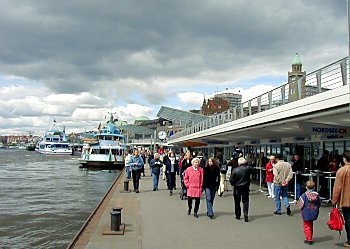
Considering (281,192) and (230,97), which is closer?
(281,192)

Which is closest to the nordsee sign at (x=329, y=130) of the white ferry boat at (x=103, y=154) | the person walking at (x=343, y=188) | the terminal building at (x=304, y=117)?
the terminal building at (x=304, y=117)

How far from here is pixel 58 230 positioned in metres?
11.9

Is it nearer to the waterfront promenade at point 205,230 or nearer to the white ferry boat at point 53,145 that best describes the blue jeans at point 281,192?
the waterfront promenade at point 205,230

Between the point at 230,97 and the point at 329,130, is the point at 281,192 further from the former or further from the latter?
the point at 230,97

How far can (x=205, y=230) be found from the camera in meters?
8.58

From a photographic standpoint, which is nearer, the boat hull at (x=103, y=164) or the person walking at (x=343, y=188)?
→ the person walking at (x=343, y=188)

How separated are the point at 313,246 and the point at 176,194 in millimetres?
8660

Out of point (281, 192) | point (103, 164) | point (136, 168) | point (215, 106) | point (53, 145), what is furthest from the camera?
point (215, 106)

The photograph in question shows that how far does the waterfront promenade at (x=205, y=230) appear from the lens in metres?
7.39

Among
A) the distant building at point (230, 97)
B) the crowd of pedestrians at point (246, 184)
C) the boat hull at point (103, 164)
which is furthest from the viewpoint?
the distant building at point (230, 97)

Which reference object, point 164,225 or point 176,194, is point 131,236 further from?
point 176,194

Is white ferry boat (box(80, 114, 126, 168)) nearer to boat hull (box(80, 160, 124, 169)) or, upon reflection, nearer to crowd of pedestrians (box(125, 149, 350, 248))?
boat hull (box(80, 160, 124, 169))

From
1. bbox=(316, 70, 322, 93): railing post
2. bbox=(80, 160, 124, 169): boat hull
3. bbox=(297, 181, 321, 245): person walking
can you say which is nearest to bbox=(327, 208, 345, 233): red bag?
bbox=(297, 181, 321, 245): person walking

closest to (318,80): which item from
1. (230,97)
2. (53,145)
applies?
(53,145)
